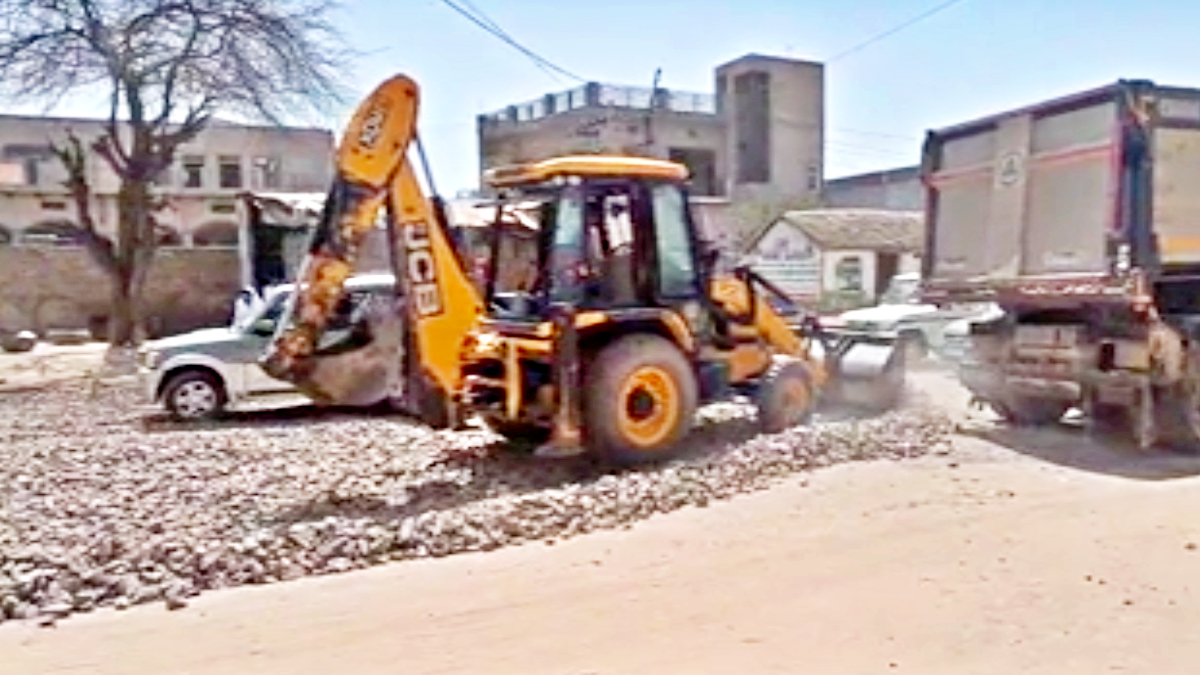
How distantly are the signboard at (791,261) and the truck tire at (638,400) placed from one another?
21.5 metres

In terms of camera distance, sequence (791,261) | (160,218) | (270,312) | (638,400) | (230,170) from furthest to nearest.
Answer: (230,170) < (160,218) < (791,261) < (270,312) < (638,400)

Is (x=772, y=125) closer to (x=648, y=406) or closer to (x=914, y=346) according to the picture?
(x=914, y=346)

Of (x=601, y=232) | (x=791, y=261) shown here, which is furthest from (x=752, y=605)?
(x=791, y=261)

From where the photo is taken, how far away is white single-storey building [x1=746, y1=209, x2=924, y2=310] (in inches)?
1177

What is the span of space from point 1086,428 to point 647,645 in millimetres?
6705

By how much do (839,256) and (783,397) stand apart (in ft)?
69.4

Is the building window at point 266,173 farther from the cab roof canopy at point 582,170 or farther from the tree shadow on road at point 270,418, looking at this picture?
the cab roof canopy at point 582,170

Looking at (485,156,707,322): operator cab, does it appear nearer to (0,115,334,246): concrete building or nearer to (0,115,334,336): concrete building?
(0,115,334,336): concrete building

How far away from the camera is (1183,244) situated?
349 inches

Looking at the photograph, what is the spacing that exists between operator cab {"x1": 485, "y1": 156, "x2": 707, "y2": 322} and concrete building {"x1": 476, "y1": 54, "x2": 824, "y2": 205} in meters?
30.7

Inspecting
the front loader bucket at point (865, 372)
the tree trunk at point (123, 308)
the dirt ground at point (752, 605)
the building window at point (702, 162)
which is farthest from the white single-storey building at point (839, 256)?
the dirt ground at point (752, 605)

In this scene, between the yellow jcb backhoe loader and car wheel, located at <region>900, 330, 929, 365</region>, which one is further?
car wheel, located at <region>900, 330, 929, 365</region>

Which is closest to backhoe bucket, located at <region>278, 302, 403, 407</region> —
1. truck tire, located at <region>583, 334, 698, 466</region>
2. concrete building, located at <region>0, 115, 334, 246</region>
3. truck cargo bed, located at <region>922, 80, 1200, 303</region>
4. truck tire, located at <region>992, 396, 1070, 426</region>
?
truck tire, located at <region>583, 334, 698, 466</region>

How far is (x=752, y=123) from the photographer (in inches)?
1859
